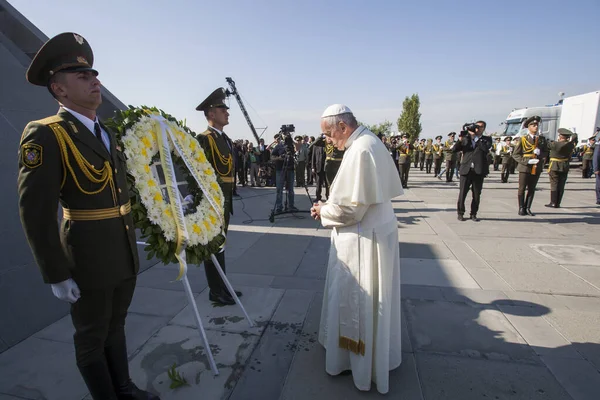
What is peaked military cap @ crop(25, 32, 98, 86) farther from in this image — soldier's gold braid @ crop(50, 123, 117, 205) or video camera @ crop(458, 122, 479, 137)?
video camera @ crop(458, 122, 479, 137)

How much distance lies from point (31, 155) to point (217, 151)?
2.11 meters

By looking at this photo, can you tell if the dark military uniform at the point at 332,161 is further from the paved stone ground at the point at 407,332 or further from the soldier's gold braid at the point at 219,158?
the soldier's gold braid at the point at 219,158

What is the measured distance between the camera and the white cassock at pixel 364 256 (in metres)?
2.22

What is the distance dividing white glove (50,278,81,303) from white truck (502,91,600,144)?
2280 centimetres

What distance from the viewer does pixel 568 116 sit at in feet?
Answer: 69.9

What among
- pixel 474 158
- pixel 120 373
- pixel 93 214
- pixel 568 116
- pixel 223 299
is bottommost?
pixel 223 299

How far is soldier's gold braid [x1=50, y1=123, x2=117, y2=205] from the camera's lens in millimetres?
1754

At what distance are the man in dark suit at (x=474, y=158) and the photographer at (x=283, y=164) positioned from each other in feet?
12.7

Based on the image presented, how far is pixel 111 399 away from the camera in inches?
80.6

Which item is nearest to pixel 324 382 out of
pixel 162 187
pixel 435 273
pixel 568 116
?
pixel 162 187

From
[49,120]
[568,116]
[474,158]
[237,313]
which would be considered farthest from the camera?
[568,116]

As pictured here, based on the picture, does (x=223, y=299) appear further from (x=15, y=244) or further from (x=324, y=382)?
(x=15, y=244)

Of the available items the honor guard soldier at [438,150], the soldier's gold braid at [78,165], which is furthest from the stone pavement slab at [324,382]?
the honor guard soldier at [438,150]

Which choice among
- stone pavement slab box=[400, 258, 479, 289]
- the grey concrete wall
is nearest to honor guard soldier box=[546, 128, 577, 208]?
stone pavement slab box=[400, 258, 479, 289]
